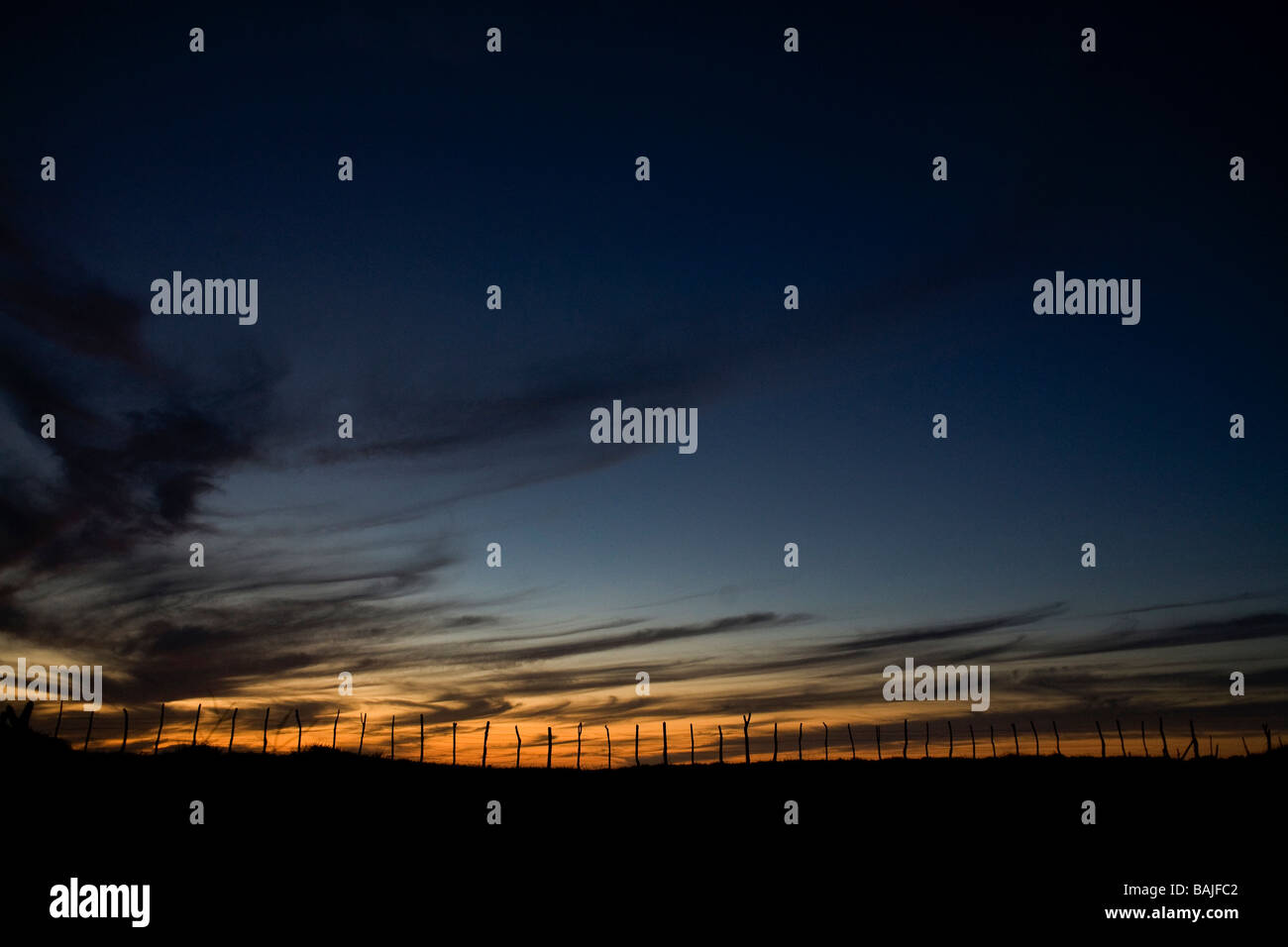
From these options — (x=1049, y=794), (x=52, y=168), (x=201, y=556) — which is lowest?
(x=1049, y=794)

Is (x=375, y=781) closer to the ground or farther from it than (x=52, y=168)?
closer to the ground

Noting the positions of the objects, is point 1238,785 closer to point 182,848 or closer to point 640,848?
point 640,848
